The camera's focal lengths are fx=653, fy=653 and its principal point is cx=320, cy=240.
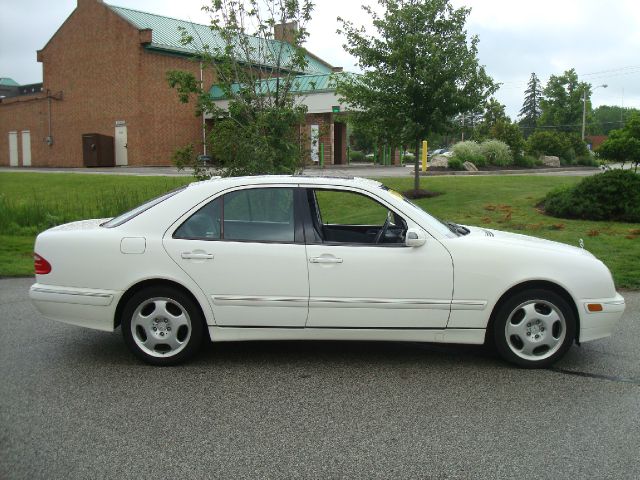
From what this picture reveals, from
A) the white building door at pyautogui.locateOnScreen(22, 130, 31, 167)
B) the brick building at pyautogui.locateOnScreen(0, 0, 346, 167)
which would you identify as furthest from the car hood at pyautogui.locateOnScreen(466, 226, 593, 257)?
the white building door at pyautogui.locateOnScreen(22, 130, 31, 167)

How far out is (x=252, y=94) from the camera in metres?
11.7

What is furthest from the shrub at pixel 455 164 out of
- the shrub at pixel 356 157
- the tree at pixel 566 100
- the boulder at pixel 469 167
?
the tree at pixel 566 100

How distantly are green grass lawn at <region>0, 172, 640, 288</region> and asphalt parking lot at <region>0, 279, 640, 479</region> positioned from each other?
14.4 feet

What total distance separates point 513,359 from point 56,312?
147 inches

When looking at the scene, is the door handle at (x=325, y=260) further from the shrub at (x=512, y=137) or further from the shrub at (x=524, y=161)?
the shrub at (x=512, y=137)

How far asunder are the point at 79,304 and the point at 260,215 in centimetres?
164

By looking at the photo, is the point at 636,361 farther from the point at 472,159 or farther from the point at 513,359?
the point at 472,159

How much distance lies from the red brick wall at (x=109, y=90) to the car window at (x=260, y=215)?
31910mm

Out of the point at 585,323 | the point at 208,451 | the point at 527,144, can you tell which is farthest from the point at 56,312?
the point at 527,144

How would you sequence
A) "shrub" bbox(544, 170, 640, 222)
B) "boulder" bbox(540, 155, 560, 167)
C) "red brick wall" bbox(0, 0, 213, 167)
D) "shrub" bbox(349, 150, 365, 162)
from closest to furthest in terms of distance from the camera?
1. "shrub" bbox(544, 170, 640, 222)
2. "boulder" bbox(540, 155, 560, 167)
3. "red brick wall" bbox(0, 0, 213, 167)
4. "shrub" bbox(349, 150, 365, 162)

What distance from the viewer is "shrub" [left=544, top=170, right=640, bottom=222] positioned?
13.1 metres

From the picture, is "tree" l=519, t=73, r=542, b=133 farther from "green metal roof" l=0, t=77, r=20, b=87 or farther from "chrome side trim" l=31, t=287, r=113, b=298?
"chrome side trim" l=31, t=287, r=113, b=298

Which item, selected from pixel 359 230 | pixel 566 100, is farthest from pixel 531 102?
pixel 359 230

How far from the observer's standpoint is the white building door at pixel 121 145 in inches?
1613
